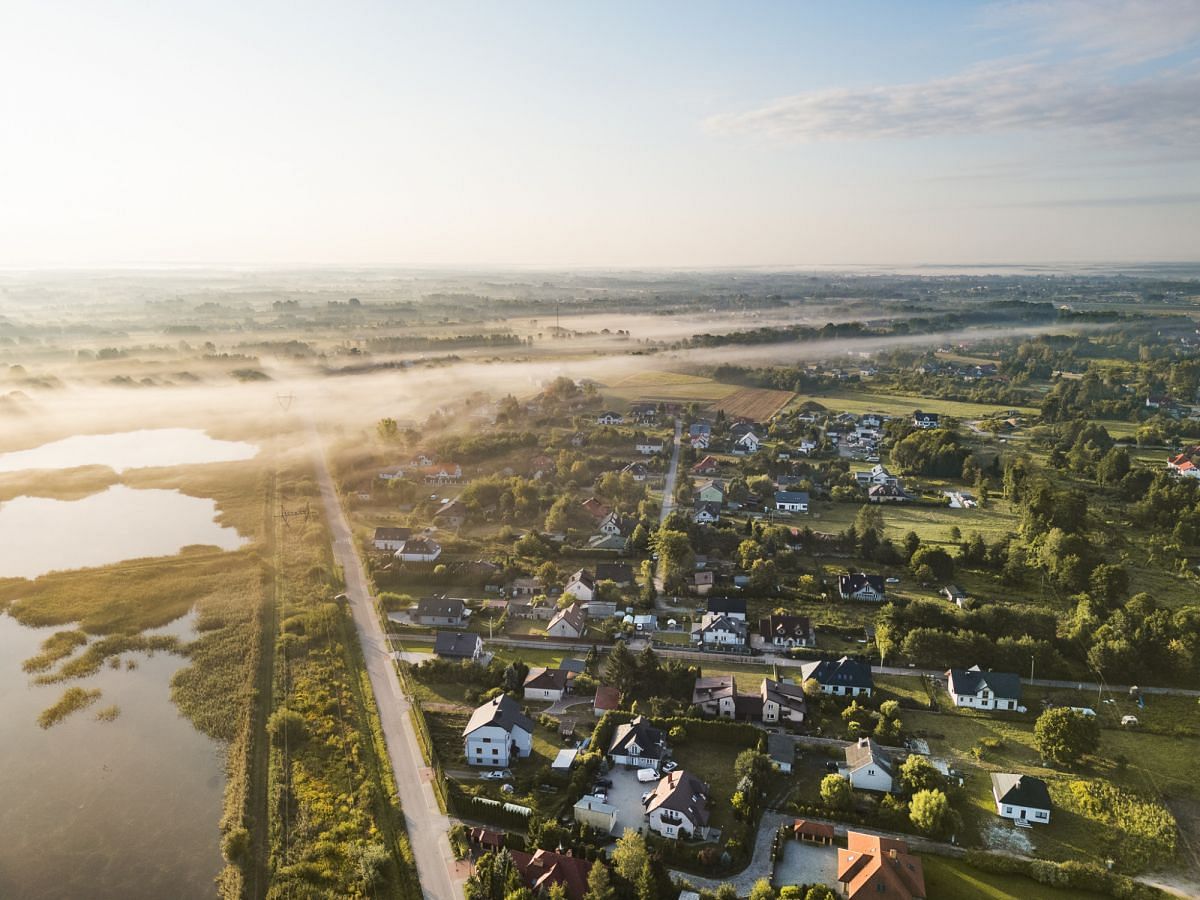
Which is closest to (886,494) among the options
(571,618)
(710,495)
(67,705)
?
(710,495)

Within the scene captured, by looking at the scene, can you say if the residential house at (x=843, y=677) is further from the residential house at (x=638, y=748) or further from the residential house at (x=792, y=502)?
the residential house at (x=792, y=502)

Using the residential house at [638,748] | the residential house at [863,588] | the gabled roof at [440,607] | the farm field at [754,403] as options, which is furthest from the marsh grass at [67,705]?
the farm field at [754,403]

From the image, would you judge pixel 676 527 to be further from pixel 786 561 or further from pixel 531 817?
Result: pixel 531 817

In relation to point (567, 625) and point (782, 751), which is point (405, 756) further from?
point (782, 751)

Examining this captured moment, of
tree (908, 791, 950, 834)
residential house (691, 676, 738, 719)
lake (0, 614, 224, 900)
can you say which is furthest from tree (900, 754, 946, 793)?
lake (0, 614, 224, 900)

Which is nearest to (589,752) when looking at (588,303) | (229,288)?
(588,303)
